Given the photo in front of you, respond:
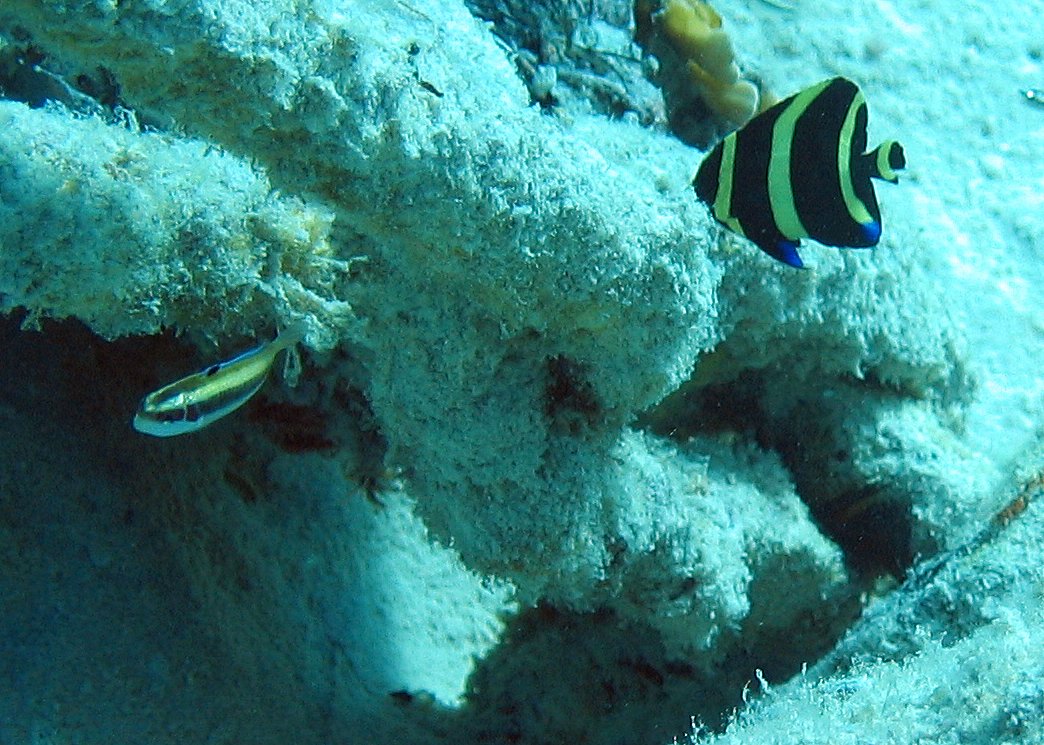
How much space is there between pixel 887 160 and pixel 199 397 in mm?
1806

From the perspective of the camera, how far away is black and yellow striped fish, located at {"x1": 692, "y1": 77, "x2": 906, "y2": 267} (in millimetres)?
2080

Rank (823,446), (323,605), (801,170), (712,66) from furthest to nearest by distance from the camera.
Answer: (712,66)
(823,446)
(323,605)
(801,170)

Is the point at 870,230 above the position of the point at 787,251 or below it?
above

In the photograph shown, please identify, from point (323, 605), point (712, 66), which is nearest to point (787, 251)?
point (323, 605)

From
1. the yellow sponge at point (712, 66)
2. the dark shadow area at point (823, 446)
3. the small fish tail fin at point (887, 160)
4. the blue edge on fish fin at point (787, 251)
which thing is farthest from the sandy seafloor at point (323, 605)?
the yellow sponge at point (712, 66)

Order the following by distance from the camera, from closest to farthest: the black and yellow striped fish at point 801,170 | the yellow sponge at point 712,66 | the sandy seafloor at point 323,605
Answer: the black and yellow striped fish at point 801,170 → the sandy seafloor at point 323,605 → the yellow sponge at point 712,66

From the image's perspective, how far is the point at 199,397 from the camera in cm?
A: 212

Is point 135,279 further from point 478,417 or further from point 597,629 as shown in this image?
point 597,629

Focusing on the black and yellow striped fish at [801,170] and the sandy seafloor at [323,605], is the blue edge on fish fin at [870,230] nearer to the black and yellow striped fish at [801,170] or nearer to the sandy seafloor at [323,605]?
the black and yellow striped fish at [801,170]

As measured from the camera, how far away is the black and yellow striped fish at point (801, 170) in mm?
2080

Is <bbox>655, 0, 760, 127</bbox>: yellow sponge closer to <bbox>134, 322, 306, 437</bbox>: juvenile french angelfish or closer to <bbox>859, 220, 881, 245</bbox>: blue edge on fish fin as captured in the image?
<bbox>859, 220, 881, 245</bbox>: blue edge on fish fin

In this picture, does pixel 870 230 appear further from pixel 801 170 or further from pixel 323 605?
pixel 323 605

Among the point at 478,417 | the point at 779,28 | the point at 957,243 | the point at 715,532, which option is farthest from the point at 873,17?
the point at 478,417

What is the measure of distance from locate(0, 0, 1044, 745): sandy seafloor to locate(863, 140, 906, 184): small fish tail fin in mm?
479
